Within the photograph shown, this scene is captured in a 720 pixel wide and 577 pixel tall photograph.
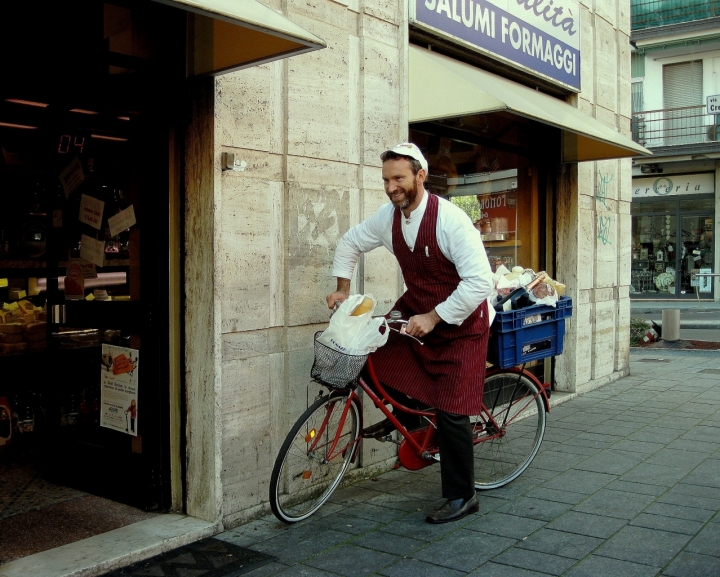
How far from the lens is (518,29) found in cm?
730

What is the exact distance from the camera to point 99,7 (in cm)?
413

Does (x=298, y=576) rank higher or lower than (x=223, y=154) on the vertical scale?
lower

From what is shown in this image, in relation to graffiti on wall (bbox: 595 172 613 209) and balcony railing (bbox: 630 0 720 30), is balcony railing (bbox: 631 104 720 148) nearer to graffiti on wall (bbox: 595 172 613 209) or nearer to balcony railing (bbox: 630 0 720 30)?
balcony railing (bbox: 630 0 720 30)

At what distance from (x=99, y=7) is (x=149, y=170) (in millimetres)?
867

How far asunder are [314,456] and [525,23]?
492cm

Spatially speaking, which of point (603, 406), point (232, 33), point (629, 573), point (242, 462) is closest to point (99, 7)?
point (232, 33)

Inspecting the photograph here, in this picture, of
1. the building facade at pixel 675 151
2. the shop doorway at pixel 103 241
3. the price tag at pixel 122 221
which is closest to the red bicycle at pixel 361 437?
the shop doorway at pixel 103 241

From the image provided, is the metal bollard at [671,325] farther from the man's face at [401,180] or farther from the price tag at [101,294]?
the price tag at [101,294]

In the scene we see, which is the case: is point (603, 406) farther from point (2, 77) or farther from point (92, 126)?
point (2, 77)

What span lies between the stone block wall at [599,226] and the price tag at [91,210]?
17.2 ft

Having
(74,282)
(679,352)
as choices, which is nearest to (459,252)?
(74,282)

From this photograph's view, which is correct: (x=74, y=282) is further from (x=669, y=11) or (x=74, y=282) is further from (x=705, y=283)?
(x=669, y=11)

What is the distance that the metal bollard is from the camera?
526 inches

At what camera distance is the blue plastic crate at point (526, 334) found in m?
4.65
